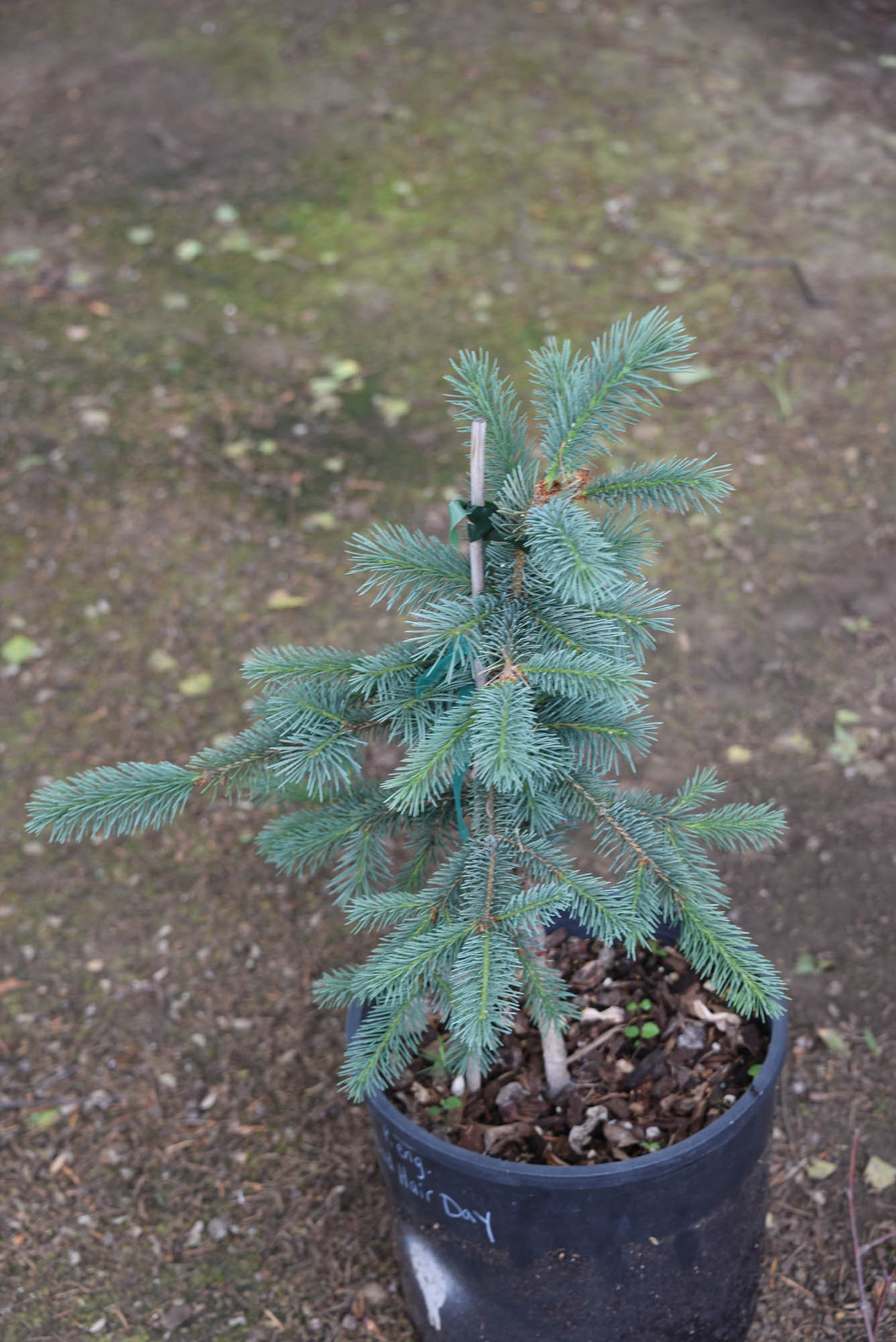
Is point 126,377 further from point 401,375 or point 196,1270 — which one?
point 196,1270

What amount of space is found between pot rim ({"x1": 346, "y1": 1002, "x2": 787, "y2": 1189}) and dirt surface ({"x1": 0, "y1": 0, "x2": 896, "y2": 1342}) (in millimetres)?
813

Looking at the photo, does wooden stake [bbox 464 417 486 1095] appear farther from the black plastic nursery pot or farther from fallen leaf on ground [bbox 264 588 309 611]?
fallen leaf on ground [bbox 264 588 309 611]

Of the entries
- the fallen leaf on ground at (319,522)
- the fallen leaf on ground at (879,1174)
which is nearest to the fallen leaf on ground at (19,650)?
the fallen leaf on ground at (319,522)

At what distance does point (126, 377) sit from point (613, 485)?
3.84 meters

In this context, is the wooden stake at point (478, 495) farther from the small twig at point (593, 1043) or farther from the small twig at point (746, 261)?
the small twig at point (746, 261)

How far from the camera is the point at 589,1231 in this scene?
182 centimetres

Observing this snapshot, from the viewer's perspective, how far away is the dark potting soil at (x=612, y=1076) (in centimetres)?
201

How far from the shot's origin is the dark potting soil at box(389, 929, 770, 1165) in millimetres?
2010

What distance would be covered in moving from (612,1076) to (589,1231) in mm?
336

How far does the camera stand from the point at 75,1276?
8.12 ft

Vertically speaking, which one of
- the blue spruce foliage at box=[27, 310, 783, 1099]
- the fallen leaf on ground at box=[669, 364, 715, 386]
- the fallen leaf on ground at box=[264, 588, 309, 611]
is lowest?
the fallen leaf on ground at box=[264, 588, 309, 611]

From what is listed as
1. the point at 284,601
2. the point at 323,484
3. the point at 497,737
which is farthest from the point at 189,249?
the point at 497,737

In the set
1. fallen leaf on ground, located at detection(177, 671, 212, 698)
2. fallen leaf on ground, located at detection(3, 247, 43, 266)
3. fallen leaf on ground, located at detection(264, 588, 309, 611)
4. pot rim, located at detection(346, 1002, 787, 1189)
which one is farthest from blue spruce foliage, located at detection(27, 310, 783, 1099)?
fallen leaf on ground, located at detection(3, 247, 43, 266)

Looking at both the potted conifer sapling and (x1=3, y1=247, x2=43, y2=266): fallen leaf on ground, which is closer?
the potted conifer sapling
